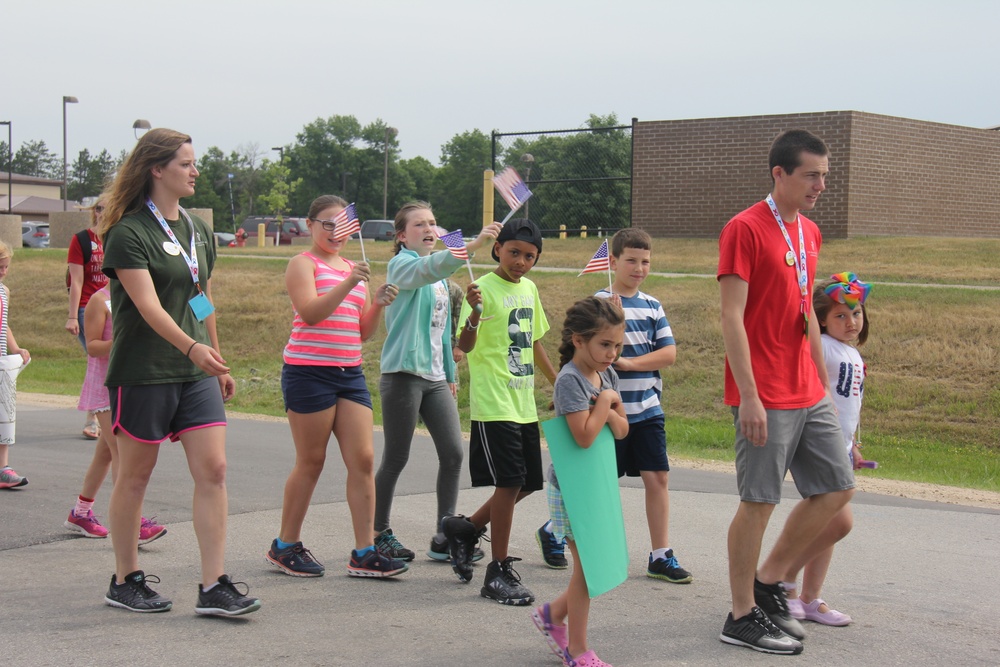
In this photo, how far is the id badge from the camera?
4.73 meters

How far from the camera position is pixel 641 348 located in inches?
226

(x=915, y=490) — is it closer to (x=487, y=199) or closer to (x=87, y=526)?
(x=487, y=199)

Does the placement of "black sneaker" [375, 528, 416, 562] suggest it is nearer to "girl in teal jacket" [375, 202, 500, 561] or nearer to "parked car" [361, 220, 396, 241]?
"girl in teal jacket" [375, 202, 500, 561]

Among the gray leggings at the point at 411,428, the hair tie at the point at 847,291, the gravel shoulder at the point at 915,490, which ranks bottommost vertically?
the gravel shoulder at the point at 915,490

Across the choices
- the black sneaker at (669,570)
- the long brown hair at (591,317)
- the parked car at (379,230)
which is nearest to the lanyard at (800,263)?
the long brown hair at (591,317)

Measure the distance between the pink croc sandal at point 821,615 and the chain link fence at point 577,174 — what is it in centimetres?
1862

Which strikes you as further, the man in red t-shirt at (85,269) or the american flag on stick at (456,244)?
the man in red t-shirt at (85,269)

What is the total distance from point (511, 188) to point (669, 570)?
2.08 meters

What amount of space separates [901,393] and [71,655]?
991 cm

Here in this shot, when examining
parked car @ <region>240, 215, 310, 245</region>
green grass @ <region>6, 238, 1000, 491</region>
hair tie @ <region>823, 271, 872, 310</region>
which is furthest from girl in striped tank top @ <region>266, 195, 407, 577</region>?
parked car @ <region>240, 215, 310, 245</region>

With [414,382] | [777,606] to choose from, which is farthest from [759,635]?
[414,382]

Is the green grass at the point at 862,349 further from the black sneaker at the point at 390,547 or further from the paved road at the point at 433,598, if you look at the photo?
the black sneaker at the point at 390,547

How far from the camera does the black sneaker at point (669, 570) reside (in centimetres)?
540

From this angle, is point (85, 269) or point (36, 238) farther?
point (36, 238)
